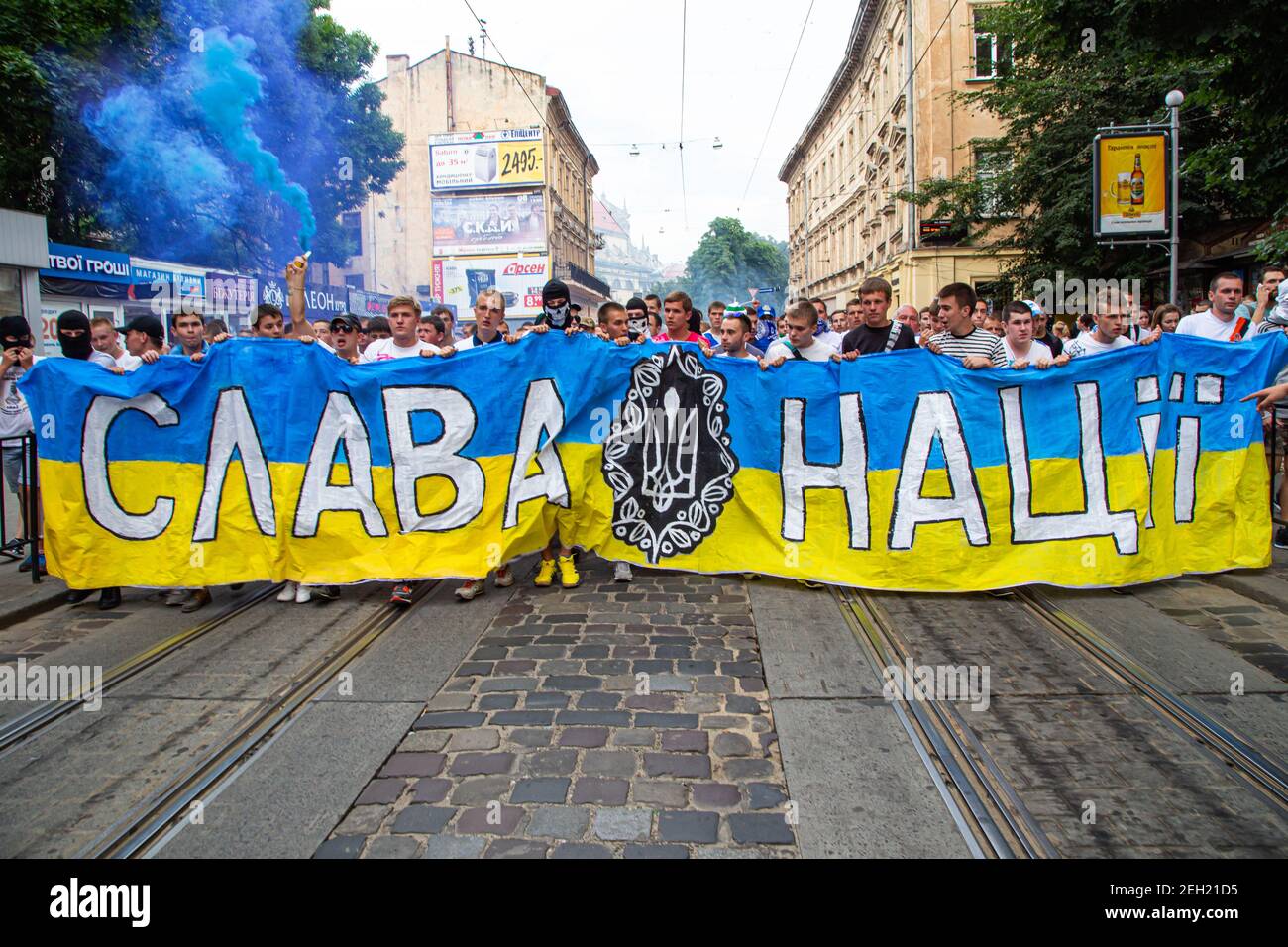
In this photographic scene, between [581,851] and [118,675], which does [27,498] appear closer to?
[118,675]

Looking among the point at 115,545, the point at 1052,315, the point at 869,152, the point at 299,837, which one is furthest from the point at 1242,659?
the point at 869,152

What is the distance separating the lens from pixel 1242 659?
480 cm

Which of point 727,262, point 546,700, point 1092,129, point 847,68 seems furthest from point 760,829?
point 727,262

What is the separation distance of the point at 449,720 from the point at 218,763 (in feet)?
3.13

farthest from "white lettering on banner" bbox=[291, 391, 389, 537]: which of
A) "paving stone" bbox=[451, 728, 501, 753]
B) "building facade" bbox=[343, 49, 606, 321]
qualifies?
"building facade" bbox=[343, 49, 606, 321]

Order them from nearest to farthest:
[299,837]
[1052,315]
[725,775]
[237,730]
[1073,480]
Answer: [299,837], [725,775], [237,730], [1073,480], [1052,315]

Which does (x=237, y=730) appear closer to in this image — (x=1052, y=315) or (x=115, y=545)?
(x=115, y=545)

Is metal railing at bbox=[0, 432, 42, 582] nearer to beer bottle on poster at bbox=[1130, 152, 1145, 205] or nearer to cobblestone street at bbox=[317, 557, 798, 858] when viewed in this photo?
cobblestone street at bbox=[317, 557, 798, 858]

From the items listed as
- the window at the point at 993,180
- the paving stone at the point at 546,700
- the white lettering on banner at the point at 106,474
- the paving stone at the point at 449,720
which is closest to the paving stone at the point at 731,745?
the paving stone at the point at 546,700

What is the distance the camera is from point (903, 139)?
115 feet

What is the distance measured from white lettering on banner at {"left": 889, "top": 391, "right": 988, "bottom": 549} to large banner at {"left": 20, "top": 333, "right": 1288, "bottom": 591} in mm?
14

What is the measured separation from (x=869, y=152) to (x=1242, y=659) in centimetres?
4198

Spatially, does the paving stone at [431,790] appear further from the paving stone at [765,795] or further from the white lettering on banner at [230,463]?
the white lettering on banner at [230,463]

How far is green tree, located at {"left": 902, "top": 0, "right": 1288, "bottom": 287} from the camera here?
32.4 feet
